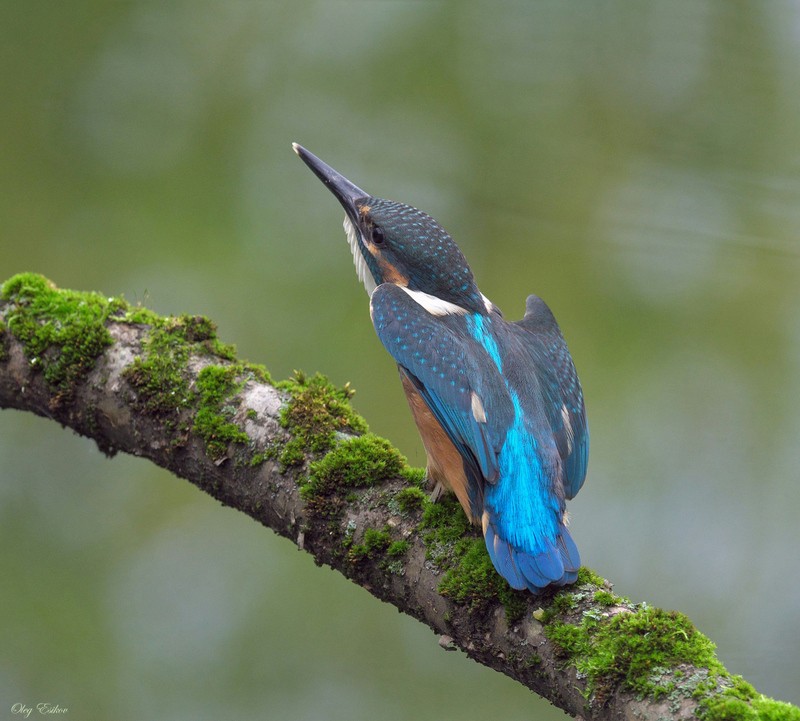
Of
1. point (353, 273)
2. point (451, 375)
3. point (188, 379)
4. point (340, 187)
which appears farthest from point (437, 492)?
point (353, 273)

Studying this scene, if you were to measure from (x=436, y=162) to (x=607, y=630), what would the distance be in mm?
3846

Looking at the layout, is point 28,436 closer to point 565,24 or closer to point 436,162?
point 436,162

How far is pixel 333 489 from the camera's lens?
271 centimetres

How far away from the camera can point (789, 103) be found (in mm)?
5594

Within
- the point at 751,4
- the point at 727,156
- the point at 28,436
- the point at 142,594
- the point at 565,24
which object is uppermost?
the point at 751,4

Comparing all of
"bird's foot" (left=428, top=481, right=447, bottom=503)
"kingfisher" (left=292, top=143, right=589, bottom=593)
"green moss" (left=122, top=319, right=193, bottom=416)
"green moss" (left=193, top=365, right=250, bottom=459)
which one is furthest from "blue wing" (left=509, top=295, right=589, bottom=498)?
"green moss" (left=122, top=319, right=193, bottom=416)

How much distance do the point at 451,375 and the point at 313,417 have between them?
467 millimetres

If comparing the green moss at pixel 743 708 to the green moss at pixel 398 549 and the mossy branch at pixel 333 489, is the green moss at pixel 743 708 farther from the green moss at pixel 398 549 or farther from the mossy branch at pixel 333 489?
the green moss at pixel 398 549

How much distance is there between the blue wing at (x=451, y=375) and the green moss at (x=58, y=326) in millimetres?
989

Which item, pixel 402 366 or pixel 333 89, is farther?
pixel 333 89

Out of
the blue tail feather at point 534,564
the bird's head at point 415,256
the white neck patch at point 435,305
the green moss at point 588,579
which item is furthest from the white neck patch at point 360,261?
the green moss at point 588,579

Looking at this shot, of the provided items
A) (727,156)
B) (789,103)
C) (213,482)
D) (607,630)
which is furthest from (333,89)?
(607,630)

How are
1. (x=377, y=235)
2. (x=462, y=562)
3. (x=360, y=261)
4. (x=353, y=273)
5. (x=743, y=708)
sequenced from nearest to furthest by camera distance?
(x=743, y=708) < (x=462, y=562) < (x=377, y=235) < (x=360, y=261) < (x=353, y=273)

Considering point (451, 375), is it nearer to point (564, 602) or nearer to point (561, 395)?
point (561, 395)
